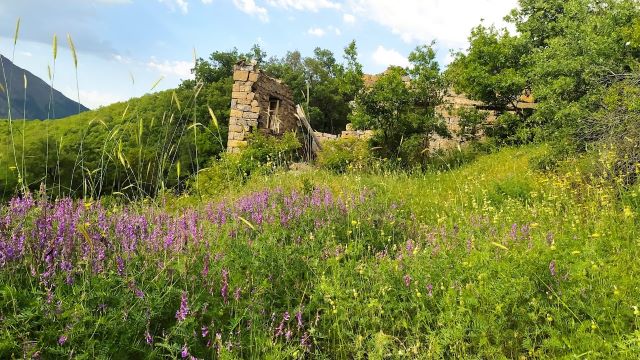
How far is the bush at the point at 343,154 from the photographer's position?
1417 centimetres

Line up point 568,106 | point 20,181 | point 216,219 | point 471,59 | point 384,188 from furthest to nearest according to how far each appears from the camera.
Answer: point 471,59
point 568,106
point 384,188
point 216,219
point 20,181

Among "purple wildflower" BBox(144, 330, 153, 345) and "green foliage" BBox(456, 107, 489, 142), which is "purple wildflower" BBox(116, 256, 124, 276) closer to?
"purple wildflower" BBox(144, 330, 153, 345)

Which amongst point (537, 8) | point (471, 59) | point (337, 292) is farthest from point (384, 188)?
point (537, 8)

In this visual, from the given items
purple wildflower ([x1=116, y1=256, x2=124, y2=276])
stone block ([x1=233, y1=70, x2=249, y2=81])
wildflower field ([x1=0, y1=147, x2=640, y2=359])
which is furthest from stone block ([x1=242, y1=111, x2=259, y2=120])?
purple wildflower ([x1=116, y1=256, x2=124, y2=276])

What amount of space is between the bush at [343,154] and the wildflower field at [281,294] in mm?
9950

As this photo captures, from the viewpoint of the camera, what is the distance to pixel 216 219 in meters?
4.38

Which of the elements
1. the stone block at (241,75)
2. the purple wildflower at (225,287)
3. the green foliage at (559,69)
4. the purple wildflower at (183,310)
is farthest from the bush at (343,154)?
the purple wildflower at (183,310)

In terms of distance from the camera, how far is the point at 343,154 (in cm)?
1462

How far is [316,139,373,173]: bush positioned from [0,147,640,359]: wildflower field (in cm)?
995

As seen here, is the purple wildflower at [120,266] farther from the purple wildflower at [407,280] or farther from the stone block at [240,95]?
the stone block at [240,95]

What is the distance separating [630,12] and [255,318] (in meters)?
14.2

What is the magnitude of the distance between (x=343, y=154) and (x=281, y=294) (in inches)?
450

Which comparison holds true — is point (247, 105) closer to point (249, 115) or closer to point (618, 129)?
point (249, 115)

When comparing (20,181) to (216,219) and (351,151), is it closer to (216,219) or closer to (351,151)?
(216,219)
